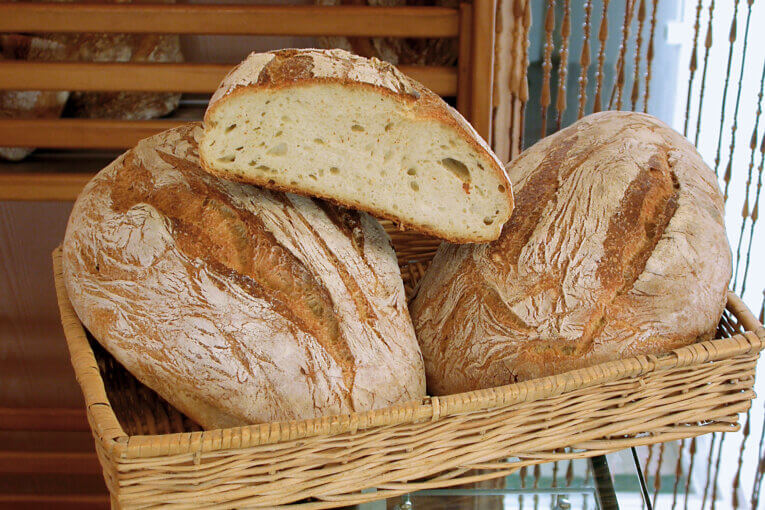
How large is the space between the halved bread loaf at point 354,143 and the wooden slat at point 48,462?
1263 mm

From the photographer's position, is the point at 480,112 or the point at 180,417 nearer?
the point at 180,417

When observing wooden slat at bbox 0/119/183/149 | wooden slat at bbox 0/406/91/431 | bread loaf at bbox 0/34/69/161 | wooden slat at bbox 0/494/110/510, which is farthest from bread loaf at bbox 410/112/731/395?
wooden slat at bbox 0/494/110/510

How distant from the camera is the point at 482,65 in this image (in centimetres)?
148

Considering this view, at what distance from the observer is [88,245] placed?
1032mm

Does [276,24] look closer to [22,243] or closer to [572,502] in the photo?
[22,243]

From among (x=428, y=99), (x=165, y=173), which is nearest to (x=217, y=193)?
(x=165, y=173)

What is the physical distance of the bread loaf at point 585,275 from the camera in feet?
3.30

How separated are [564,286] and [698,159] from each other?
36 centimetres

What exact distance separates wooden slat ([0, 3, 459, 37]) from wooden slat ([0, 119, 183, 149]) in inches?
7.1

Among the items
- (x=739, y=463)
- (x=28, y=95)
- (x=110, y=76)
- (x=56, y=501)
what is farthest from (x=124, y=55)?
(x=739, y=463)

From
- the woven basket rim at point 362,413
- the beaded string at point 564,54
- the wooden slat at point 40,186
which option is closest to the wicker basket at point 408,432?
the woven basket rim at point 362,413

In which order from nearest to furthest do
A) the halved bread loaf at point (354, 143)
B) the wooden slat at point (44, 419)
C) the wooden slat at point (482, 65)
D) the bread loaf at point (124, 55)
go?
the halved bread loaf at point (354, 143) < the wooden slat at point (482, 65) < the bread loaf at point (124, 55) < the wooden slat at point (44, 419)

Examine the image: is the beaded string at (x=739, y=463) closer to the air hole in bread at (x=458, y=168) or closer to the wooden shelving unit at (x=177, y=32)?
the wooden shelving unit at (x=177, y=32)

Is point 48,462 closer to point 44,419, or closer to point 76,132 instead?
point 44,419
